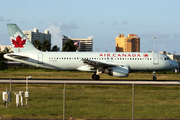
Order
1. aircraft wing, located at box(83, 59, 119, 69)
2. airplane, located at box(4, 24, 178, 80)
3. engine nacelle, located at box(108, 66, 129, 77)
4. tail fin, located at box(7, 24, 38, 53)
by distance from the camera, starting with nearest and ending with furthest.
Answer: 1. aircraft wing, located at box(83, 59, 119, 69)
2. engine nacelle, located at box(108, 66, 129, 77)
3. airplane, located at box(4, 24, 178, 80)
4. tail fin, located at box(7, 24, 38, 53)

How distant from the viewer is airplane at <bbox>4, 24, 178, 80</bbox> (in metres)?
36.6

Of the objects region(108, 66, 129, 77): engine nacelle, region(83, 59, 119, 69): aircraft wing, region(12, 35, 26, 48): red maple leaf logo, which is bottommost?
region(108, 66, 129, 77): engine nacelle

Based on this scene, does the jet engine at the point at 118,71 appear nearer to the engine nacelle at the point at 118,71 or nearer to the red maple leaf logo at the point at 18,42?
the engine nacelle at the point at 118,71

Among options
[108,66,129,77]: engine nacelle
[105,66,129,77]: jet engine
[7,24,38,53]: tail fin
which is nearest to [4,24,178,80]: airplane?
[7,24,38,53]: tail fin

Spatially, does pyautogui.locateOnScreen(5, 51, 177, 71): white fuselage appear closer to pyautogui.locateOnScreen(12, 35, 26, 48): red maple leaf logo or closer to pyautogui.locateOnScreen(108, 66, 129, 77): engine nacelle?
pyautogui.locateOnScreen(12, 35, 26, 48): red maple leaf logo

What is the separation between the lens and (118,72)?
1373 inches

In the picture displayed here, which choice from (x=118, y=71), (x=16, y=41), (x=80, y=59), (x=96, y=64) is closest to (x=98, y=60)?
(x=96, y=64)

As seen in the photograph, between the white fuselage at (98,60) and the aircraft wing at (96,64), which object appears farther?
the white fuselage at (98,60)

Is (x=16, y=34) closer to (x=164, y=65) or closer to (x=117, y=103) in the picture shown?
(x=164, y=65)

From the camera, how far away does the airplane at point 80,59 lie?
36.6 m

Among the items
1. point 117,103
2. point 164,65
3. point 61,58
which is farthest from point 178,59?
point 117,103

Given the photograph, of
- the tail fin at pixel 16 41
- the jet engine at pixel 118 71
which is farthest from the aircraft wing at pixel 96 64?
the tail fin at pixel 16 41

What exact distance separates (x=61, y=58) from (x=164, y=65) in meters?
16.1

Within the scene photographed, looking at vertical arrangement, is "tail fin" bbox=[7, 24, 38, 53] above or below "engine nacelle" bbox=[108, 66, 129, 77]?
above
